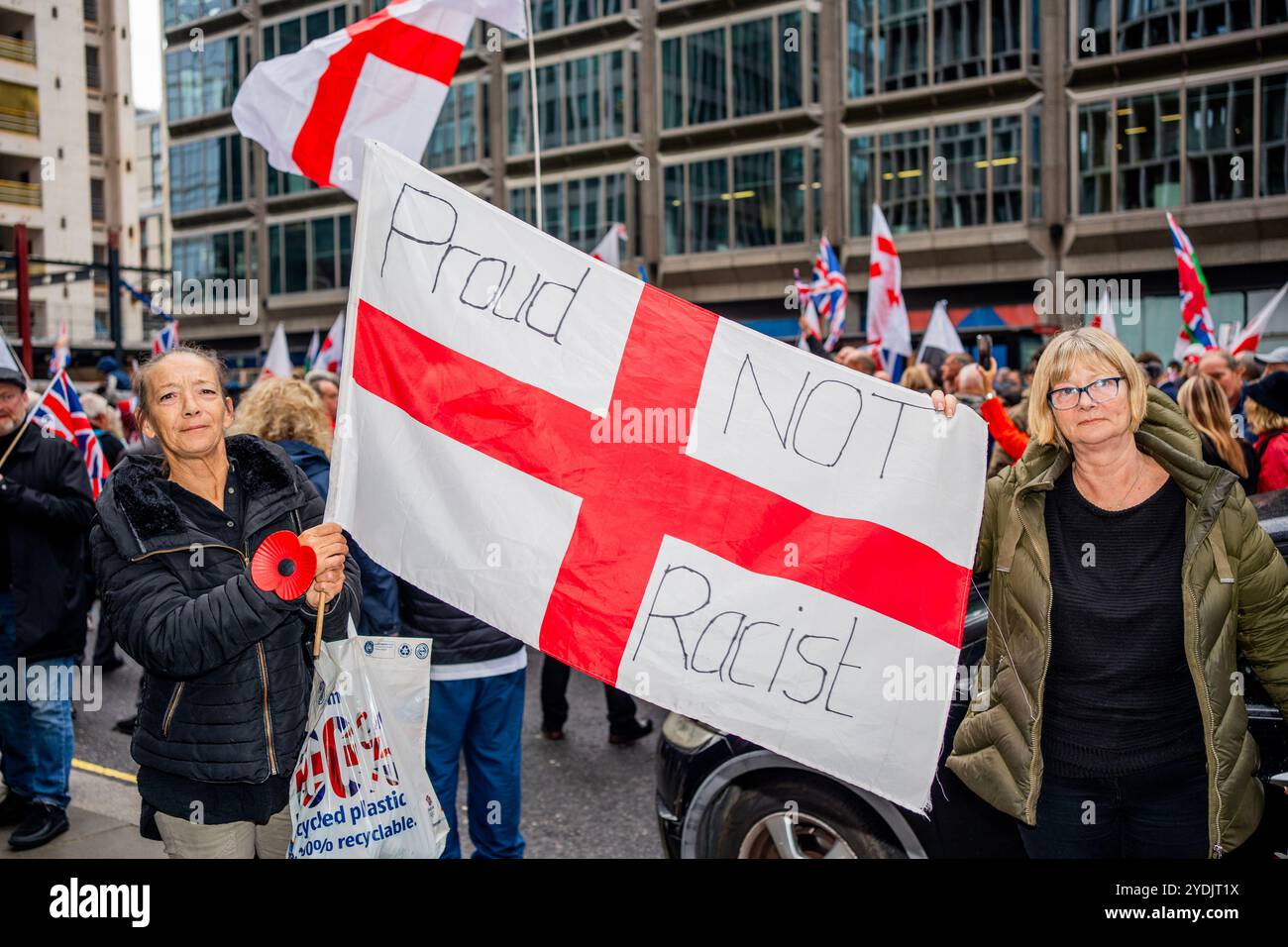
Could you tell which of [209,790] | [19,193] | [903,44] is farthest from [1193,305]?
[19,193]

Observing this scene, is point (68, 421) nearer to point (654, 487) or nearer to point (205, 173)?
point (654, 487)

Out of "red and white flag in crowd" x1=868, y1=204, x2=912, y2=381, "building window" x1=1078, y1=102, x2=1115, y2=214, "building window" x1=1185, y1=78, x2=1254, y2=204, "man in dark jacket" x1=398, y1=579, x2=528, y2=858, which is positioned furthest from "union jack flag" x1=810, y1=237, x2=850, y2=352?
"building window" x1=1185, y1=78, x2=1254, y2=204

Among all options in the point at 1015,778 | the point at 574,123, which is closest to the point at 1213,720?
the point at 1015,778

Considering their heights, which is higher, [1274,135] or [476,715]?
[1274,135]

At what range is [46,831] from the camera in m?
4.77

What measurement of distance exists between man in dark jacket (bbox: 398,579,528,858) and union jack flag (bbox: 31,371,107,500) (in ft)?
13.8

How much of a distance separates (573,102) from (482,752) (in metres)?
30.2

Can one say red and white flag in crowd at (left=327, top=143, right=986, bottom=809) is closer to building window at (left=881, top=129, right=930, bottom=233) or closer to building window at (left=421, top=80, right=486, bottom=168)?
building window at (left=881, top=129, right=930, bottom=233)

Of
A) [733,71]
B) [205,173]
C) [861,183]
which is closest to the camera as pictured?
[861,183]

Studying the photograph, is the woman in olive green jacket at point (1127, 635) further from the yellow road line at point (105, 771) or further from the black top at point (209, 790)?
the yellow road line at point (105, 771)

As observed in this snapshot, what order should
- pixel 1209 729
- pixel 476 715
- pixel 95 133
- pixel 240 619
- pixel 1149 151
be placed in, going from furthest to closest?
pixel 95 133 < pixel 1149 151 < pixel 476 715 < pixel 1209 729 < pixel 240 619

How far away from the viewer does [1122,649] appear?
2.82 meters
